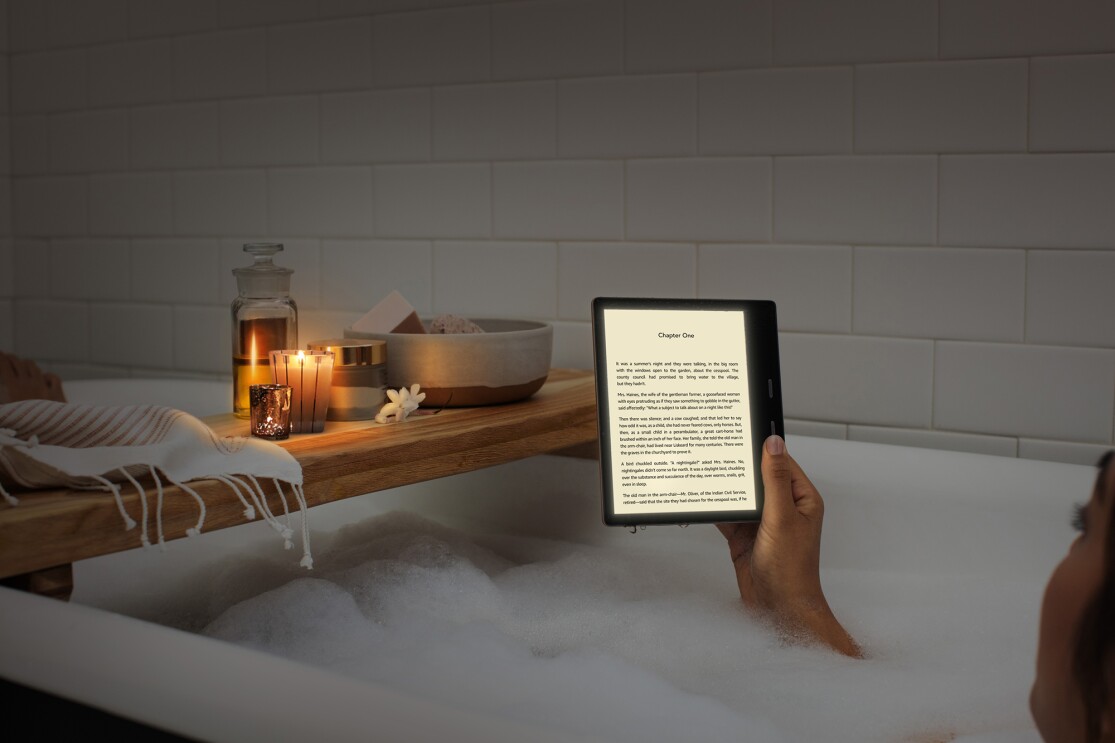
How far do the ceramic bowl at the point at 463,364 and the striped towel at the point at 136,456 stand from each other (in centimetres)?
36

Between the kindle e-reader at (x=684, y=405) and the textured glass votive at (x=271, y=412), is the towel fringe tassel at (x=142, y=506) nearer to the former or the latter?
the textured glass votive at (x=271, y=412)

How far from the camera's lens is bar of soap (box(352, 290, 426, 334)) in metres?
1.51

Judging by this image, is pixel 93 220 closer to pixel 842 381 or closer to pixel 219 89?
pixel 219 89

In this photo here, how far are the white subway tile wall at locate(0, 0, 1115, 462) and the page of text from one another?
1.52ft

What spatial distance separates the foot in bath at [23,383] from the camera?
1.60 metres

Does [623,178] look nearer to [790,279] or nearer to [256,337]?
[790,279]

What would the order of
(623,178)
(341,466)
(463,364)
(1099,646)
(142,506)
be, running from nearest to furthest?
(1099,646) < (142,506) < (341,466) < (463,364) < (623,178)

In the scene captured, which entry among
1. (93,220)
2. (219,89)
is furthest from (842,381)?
(93,220)

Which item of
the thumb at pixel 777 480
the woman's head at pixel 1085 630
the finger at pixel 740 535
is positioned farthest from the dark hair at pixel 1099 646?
the finger at pixel 740 535

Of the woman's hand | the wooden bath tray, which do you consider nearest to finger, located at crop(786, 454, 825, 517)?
the woman's hand

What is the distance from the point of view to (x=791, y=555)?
1.22 meters

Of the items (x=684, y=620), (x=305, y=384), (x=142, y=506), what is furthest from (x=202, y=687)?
(x=684, y=620)

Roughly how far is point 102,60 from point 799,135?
1.58 m

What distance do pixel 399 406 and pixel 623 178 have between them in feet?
2.17
